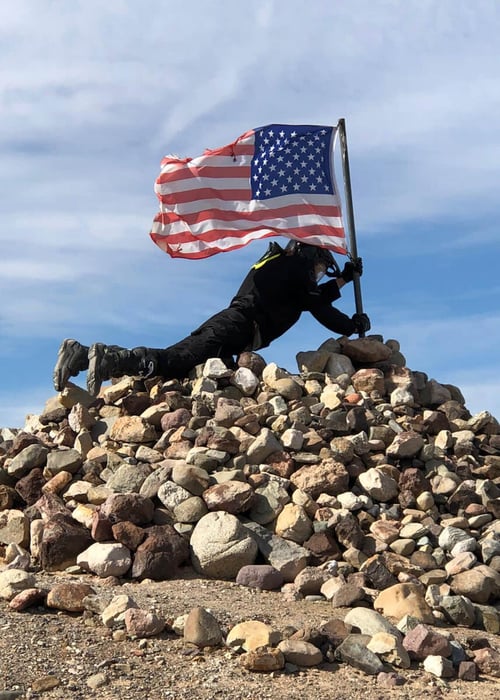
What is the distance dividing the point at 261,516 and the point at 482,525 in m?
2.06

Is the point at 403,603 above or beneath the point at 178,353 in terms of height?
beneath

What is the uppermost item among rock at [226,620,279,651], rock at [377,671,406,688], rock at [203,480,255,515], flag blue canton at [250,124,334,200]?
flag blue canton at [250,124,334,200]

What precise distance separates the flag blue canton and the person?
69 cm

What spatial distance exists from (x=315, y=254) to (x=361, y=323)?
38.8 inches

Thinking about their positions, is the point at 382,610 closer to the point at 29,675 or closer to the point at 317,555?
the point at 317,555

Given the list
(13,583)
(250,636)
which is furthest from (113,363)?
(250,636)

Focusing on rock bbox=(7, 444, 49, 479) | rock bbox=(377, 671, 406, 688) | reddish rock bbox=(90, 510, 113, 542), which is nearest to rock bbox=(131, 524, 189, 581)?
reddish rock bbox=(90, 510, 113, 542)

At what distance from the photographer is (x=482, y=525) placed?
848cm

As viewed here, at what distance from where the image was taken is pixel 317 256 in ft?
36.1

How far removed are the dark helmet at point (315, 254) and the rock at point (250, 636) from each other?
18.3 ft

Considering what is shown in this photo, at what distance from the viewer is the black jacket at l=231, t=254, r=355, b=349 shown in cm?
1076

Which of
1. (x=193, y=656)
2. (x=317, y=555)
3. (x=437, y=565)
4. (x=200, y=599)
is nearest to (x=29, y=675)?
(x=193, y=656)

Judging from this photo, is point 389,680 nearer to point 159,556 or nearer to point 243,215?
point 159,556

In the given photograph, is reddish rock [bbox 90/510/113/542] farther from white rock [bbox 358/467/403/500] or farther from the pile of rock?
white rock [bbox 358/467/403/500]
